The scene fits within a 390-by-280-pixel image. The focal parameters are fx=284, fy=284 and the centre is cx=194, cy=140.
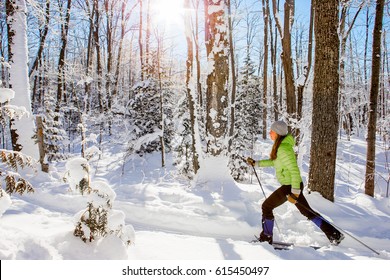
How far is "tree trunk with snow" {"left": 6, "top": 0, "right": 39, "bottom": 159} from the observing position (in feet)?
29.1

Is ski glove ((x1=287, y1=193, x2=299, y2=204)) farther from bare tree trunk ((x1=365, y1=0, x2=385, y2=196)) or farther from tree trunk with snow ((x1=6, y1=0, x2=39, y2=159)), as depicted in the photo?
tree trunk with snow ((x1=6, y1=0, x2=39, y2=159))

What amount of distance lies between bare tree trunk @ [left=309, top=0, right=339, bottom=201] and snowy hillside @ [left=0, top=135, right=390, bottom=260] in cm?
58

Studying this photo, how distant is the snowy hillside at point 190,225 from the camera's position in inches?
127

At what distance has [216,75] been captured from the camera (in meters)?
7.43

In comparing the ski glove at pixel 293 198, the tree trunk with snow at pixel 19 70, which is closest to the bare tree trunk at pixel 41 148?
the tree trunk with snow at pixel 19 70

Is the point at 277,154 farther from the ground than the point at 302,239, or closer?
farther from the ground

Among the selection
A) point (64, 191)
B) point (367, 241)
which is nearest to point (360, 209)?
point (367, 241)

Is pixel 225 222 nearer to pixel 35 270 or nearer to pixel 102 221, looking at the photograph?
pixel 102 221

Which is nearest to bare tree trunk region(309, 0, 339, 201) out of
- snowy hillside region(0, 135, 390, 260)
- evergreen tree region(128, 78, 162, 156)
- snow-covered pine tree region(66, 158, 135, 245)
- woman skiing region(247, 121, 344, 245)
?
snowy hillside region(0, 135, 390, 260)

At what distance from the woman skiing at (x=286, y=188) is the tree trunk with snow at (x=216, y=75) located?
2.94m

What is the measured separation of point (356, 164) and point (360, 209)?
11.6 m

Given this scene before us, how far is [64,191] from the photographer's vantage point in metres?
7.07

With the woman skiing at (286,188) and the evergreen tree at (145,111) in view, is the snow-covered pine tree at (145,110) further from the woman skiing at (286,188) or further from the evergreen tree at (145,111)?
the woman skiing at (286,188)

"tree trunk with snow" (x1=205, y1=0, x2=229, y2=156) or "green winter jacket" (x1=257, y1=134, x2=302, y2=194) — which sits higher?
"tree trunk with snow" (x1=205, y1=0, x2=229, y2=156)
